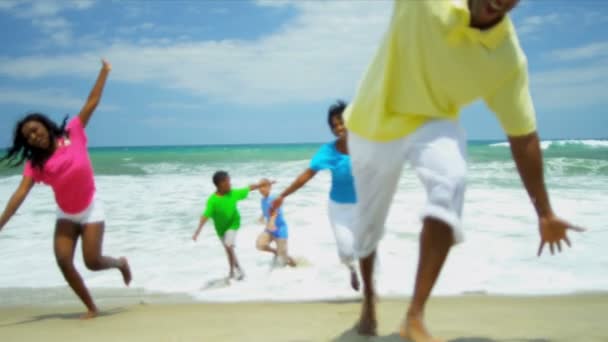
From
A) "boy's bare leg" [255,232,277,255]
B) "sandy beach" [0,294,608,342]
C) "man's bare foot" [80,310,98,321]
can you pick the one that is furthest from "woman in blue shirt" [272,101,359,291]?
"boy's bare leg" [255,232,277,255]

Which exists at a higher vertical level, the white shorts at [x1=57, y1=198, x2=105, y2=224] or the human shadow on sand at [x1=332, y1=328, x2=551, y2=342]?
the white shorts at [x1=57, y1=198, x2=105, y2=224]

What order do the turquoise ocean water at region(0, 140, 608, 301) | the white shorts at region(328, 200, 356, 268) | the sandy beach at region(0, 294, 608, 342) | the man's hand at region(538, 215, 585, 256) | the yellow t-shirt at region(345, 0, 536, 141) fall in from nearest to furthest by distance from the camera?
1. the yellow t-shirt at region(345, 0, 536, 141)
2. the man's hand at region(538, 215, 585, 256)
3. the sandy beach at region(0, 294, 608, 342)
4. the white shorts at region(328, 200, 356, 268)
5. the turquoise ocean water at region(0, 140, 608, 301)

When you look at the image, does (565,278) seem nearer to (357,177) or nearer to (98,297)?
(357,177)

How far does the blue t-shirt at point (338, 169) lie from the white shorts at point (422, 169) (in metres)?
2.02

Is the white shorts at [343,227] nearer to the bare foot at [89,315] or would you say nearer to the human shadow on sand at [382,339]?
the human shadow on sand at [382,339]

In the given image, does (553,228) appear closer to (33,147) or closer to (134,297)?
(33,147)

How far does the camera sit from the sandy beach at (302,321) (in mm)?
3512

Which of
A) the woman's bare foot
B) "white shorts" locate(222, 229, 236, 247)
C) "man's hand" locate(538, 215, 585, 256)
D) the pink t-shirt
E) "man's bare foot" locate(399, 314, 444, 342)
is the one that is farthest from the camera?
"white shorts" locate(222, 229, 236, 247)

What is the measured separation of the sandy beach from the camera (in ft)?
11.5

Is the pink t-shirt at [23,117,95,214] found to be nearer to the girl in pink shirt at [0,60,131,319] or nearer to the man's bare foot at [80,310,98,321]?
the girl in pink shirt at [0,60,131,319]

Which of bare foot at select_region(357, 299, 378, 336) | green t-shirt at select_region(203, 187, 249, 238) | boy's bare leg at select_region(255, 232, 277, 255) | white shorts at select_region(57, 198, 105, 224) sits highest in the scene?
white shorts at select_region(57, 198, 105, 224)

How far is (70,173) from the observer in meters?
4.58

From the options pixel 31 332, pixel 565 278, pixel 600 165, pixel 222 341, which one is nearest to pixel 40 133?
pixel 31 332

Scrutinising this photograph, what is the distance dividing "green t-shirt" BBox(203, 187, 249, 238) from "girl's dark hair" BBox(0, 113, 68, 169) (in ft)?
8.50
